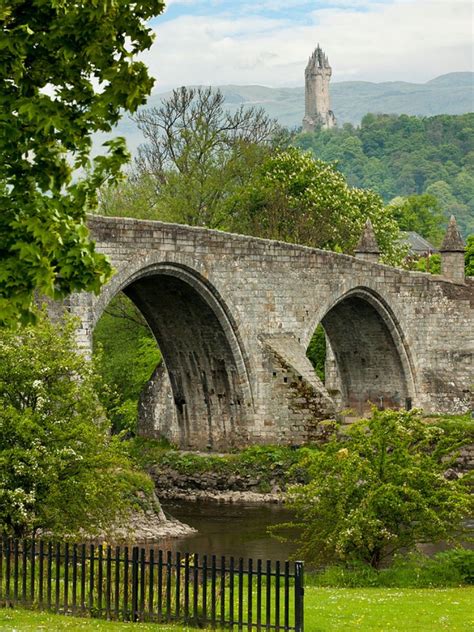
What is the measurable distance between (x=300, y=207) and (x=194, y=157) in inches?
184

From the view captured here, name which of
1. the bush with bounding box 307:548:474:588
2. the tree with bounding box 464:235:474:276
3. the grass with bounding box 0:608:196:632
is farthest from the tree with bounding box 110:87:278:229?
the grass with bounding box 0:608:196:632

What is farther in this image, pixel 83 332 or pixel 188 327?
pixel 188 327

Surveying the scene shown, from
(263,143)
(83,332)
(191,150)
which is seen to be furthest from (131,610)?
(263,143)

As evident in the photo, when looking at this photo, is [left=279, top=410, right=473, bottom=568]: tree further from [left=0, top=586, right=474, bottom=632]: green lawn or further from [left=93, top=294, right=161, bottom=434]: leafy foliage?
[left=93, top=294, right=161, bottom=434]: leafy foliage

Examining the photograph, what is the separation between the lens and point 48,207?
579 inches

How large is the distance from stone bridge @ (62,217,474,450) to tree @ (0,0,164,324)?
63.6ft

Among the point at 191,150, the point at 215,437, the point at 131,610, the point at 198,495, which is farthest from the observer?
the point at 191,150

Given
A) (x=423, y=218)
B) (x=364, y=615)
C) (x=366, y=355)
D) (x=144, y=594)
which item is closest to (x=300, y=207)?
(x=366, y=355)

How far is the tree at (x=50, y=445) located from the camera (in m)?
21.7

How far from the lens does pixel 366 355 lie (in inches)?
1913

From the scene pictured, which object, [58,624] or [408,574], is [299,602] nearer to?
[58,624]

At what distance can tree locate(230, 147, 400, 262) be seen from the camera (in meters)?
56.9

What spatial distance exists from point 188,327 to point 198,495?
5023mm

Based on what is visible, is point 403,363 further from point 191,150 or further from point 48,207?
point 48,207
